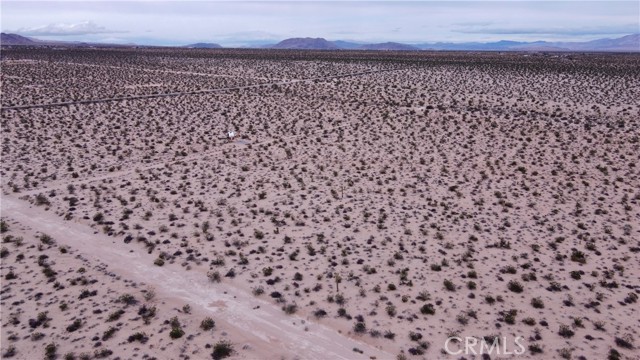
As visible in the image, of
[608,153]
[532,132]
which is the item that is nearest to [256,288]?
[608,153]

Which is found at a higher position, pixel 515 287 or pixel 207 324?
pixel 515 287

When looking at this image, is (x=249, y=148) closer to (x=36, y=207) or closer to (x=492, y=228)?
(x=36, y=207)

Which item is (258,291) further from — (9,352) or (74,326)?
(9,352)

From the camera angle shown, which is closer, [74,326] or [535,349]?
[535,349]

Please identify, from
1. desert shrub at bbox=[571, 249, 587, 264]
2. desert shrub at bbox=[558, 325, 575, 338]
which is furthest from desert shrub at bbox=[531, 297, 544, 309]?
desert shrub at bbox=[571, 249, 587, 264]

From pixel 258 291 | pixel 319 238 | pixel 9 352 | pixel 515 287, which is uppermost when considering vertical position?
pixel 319 238

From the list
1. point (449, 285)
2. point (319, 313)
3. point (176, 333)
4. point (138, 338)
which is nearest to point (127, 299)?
point (138, 338)
